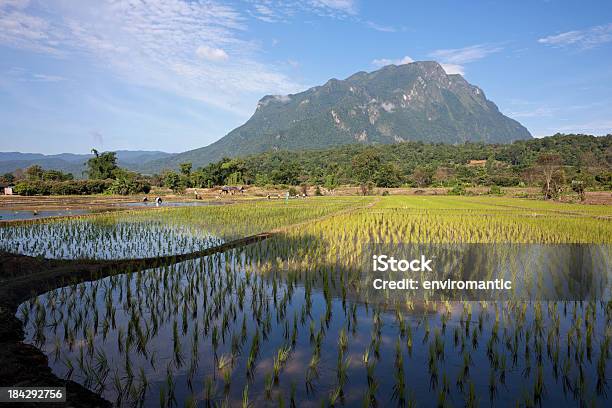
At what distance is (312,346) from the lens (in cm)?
435

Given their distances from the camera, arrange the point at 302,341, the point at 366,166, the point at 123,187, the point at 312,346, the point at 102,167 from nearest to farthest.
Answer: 1. the point at 312,346
2. the point at 302,341
3. the point at 123,187
4. the point at 102,167
5. the point at 366,166

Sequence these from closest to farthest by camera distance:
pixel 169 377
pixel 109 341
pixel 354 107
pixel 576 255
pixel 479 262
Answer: pixel 169 377, pixel 109 341, pixel 479 262, pixel 576 255, pixel 354 107

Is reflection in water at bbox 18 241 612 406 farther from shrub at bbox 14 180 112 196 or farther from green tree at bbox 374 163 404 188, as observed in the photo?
green tree at bbox 374 163 404 188

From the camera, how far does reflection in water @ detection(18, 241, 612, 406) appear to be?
11.1 ft

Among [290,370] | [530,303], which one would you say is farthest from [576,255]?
[290,370]

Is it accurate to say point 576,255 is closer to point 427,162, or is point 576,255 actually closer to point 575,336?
point 575,336

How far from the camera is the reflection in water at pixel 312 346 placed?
3387mm

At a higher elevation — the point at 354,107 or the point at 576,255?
the point at 354,107

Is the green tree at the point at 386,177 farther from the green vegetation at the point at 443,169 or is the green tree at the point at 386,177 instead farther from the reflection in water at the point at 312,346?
the reflection in water at the point at 312,346

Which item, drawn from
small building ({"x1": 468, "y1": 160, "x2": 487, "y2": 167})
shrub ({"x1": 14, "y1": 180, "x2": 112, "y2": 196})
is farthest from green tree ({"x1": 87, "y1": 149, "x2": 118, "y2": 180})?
small building ({"x1": 468, "y1": 160, "x2": 487, "y2": 167})

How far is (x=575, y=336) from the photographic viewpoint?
180 inches

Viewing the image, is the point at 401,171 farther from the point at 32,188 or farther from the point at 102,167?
the point at 32,188

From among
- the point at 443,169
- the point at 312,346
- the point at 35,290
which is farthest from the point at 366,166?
the point at 312,346

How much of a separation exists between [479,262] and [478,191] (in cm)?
4274
